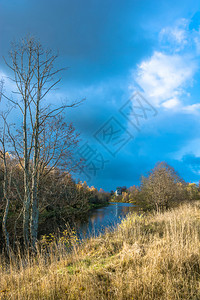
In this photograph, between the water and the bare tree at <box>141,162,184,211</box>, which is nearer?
the water

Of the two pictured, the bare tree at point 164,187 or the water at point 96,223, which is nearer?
the water at point 96,223

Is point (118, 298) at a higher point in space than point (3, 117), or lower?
lower

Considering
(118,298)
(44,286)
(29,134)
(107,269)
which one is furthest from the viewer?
(29,134)

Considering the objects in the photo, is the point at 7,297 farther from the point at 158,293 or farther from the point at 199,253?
the point at 199,253

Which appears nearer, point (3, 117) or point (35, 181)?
point (35, 181)

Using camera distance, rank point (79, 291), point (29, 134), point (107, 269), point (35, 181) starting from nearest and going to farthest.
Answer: point (79, 291) → point (107, 269) → point (35, 181) → point (29, 134)

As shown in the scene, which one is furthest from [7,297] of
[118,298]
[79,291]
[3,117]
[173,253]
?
[3,117]

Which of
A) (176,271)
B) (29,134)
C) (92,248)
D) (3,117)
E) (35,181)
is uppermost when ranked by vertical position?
(3,117)

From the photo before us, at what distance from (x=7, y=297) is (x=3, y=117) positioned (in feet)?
25.5

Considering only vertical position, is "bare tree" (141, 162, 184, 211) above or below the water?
above

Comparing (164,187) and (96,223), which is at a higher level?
(164,187)

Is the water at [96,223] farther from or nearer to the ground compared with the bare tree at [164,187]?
nearer to the ground

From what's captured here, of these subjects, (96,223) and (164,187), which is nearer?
(96,223)

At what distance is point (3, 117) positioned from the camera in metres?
8.45
